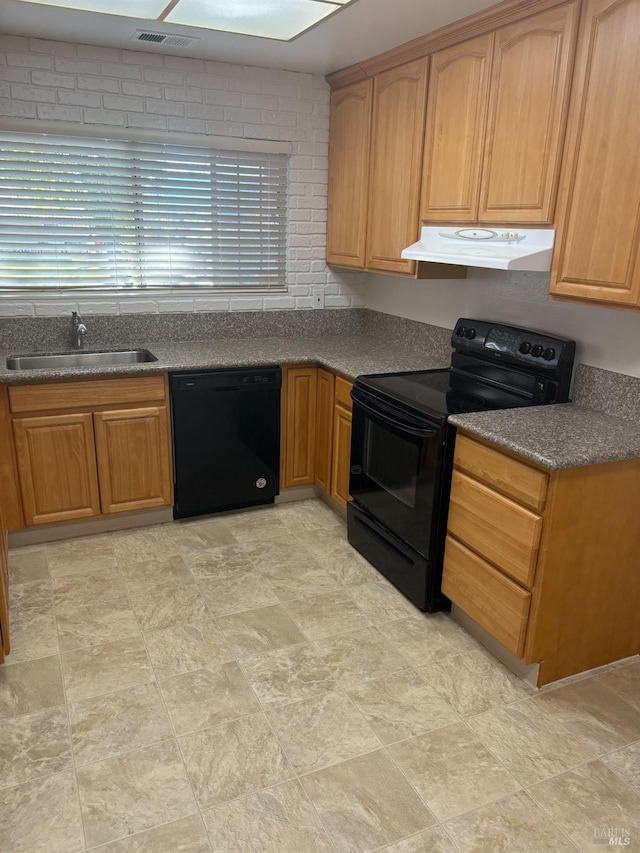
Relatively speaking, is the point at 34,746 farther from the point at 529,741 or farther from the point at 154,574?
the point at 529,741

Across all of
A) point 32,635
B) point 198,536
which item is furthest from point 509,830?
point 198,536

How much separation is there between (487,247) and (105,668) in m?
2.19

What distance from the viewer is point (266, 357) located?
3426 millimetres

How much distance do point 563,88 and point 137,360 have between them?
7.91 feet

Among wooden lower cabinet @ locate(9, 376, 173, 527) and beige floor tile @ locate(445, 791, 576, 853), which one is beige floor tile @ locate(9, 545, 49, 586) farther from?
beige floor tile @ locate(445, 791, 576, 853)

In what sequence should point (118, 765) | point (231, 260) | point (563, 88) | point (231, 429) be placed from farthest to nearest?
point (231, 260), point (231, 429), point (563, 88), point (118, 765)

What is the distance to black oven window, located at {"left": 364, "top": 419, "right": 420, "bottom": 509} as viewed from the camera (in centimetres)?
269

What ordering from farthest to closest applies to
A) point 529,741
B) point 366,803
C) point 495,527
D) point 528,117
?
point 528,117, point 495,527, point 529,741, point 366,803

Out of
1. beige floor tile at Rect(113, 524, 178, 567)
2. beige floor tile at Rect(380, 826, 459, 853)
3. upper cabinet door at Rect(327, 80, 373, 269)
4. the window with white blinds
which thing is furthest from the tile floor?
upper cabinet door at Rect(327, 80, 373, 269)

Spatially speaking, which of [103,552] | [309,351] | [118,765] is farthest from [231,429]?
[118,765]

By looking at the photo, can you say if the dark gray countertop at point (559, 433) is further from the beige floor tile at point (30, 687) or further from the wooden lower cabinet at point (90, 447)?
the beige floor tile at point (30, 687)

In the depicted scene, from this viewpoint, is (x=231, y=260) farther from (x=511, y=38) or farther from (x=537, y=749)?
(x=537, y=749)

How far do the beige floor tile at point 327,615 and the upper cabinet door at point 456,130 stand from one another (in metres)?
1.75

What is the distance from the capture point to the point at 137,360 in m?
3.55
